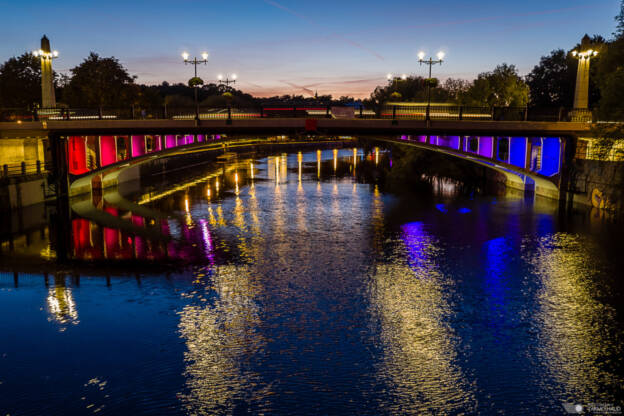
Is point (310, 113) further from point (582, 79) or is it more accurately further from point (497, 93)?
point (497, 93)

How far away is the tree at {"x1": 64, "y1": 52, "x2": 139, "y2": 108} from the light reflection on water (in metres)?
38.1

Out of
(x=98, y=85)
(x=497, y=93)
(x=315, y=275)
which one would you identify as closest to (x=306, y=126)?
(x=315, y=275)

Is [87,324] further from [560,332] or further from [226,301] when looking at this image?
[560,332]

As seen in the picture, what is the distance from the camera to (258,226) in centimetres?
3102

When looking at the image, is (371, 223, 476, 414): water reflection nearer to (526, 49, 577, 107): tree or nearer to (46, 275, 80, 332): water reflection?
(46, 275, 80, 332): water reflection

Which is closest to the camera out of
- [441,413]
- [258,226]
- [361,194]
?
[441,413]

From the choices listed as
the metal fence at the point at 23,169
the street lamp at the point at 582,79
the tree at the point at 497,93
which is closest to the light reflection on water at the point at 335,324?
the metal fence at the point at 23,169

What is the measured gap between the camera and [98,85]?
202 feet

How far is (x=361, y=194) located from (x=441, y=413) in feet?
121

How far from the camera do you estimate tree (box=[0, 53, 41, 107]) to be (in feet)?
234

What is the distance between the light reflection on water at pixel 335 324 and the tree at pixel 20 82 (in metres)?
55.4

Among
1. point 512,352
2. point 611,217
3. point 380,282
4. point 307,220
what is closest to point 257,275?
point 380,282

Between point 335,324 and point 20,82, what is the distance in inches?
2981

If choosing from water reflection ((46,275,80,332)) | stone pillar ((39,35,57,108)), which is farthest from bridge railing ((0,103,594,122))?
water reflection ((46,275,80,332))
